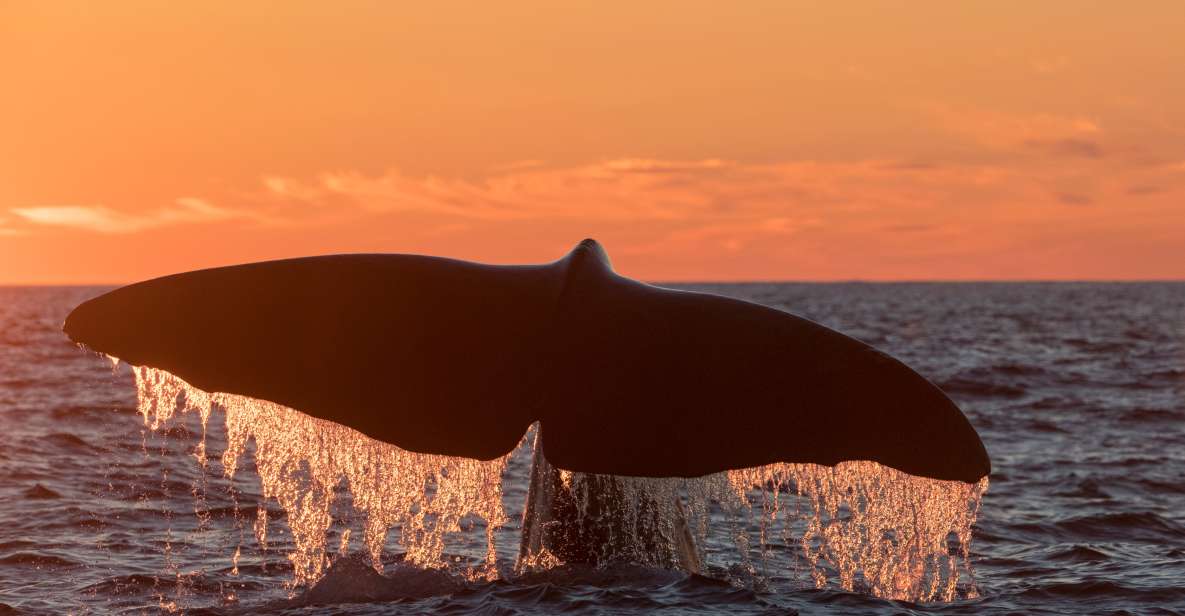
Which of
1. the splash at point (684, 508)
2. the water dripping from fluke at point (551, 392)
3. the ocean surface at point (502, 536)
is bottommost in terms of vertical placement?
the ocean surface at point (502, 536)

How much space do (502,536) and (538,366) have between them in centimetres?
578

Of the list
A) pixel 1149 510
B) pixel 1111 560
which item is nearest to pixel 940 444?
pixel 1111 560

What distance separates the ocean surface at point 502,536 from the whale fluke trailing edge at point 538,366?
28 centimetres

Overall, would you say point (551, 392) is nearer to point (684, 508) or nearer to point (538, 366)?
point (538, 366)

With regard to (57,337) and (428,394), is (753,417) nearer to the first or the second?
(428,394)

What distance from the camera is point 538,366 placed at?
5.62 meters

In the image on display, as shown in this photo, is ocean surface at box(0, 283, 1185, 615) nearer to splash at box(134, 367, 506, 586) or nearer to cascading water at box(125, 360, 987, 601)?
cascading water at box(125, 360, 987, 601)

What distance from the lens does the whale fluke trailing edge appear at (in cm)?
532

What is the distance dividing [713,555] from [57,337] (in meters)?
48.4

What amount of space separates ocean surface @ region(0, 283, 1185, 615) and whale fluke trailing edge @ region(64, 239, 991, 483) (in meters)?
0.28

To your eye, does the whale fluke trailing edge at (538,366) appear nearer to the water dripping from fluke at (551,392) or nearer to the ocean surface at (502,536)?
the water dripping from fluke at (551,392)

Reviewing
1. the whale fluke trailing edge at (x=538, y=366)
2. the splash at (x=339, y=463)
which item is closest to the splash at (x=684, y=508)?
the whale fluke trailing edge at (x=538, y=366)

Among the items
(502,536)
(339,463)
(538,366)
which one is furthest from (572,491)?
(502,536)

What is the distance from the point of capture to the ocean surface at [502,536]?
7344mm
